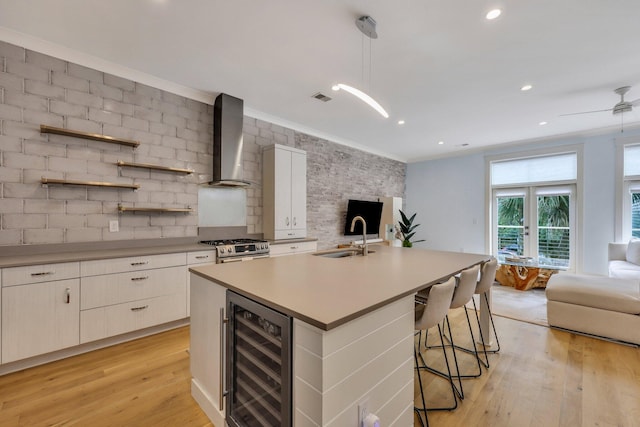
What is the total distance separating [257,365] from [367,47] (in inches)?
104

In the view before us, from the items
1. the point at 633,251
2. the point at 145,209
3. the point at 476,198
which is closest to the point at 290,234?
the point at 145,209

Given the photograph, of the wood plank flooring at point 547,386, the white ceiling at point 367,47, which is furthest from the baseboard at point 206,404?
the white ceiling at point 367,47

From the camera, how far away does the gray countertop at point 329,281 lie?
107 cm

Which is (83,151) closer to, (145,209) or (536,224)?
(145,209)

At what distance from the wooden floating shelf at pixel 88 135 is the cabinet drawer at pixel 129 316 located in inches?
64.2

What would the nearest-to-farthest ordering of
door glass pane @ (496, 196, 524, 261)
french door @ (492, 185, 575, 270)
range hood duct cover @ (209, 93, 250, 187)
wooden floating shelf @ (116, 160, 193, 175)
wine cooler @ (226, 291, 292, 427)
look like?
wine cooler @ (226, 291, 292, 427) < wooden floating shelf @ (116, 160, 193, 175) < range hood duct cover @ (209, 93, 250, 187) < french door @ (492, 185, 575, 270) < door glass pane @ (496, 196, 524, 261)

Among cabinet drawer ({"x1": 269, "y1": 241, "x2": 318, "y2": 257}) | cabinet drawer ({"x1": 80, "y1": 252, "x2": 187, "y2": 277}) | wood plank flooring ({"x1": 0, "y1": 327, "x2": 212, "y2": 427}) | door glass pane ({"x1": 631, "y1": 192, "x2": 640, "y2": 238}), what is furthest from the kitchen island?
door glass pane ({"x1": 631, "y1": 192, "x2": 640, "y2": 238})

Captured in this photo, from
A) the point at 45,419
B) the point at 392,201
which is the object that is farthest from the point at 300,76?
the point at 392,201

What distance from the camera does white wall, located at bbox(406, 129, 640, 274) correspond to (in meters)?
4.80

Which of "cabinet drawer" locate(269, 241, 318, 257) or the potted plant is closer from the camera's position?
"cabinet drawer" locate(269, 241, 318, 257)

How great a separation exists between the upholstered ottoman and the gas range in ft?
11.2

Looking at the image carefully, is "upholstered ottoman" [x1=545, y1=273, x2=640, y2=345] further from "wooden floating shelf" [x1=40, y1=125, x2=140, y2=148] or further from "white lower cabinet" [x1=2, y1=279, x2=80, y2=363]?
"wooden floating shelf" [x1=40, y1=125, x2=140, y2=148]

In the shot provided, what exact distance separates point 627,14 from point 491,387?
9.76 feet

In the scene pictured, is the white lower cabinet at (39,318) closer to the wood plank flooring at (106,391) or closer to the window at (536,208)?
the wood plank flooring at (106,391)
